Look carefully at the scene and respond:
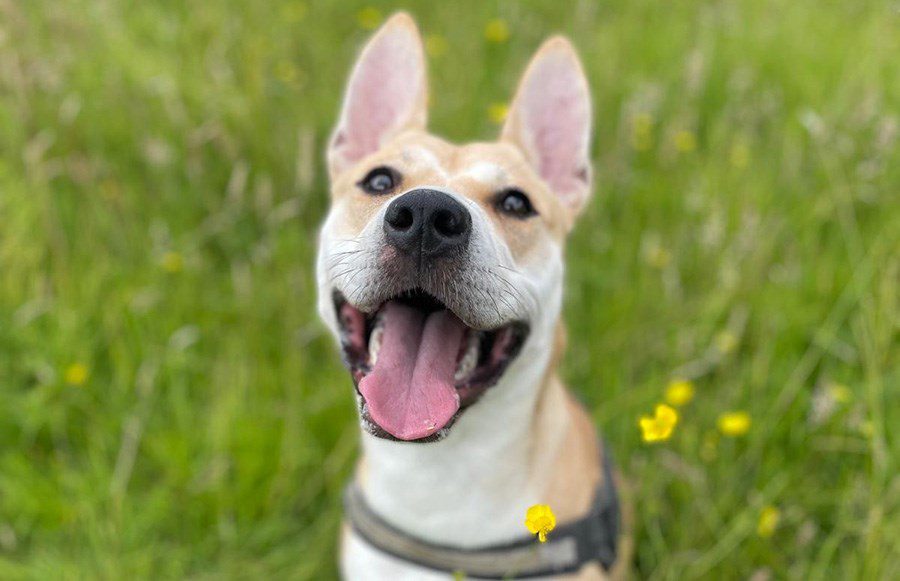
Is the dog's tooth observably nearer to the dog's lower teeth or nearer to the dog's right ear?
the dog's lower teeth

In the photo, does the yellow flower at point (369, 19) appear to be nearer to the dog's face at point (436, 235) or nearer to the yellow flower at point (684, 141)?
the yellow flower at point (684, 141)

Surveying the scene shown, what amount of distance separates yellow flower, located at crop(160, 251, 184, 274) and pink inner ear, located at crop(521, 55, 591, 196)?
1764mm

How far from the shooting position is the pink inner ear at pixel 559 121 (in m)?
2.43

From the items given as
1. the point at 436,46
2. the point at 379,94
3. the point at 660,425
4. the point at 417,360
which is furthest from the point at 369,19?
the point at 660,425

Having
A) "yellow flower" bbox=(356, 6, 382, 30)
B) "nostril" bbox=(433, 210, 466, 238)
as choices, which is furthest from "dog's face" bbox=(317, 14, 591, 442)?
"yellow flower" bbox=(356, 6, 382, 30)

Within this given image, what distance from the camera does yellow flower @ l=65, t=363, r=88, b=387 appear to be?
2922 millimetres

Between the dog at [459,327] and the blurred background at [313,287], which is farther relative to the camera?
the blurred background at [313,287]

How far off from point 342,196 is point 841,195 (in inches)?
103

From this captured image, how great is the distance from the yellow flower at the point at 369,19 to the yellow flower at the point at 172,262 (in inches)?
82.5

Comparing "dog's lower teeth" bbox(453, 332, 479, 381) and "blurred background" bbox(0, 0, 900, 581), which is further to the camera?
"blurred background" bbox(0, 0, 900, 581)

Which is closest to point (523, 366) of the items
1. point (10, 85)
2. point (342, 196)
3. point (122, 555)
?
point (342, 196)

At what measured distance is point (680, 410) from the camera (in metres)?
3.13

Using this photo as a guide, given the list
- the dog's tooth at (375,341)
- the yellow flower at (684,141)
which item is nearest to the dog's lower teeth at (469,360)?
the dog's tooth at (375,341)

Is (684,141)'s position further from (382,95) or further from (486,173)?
(486,173)
